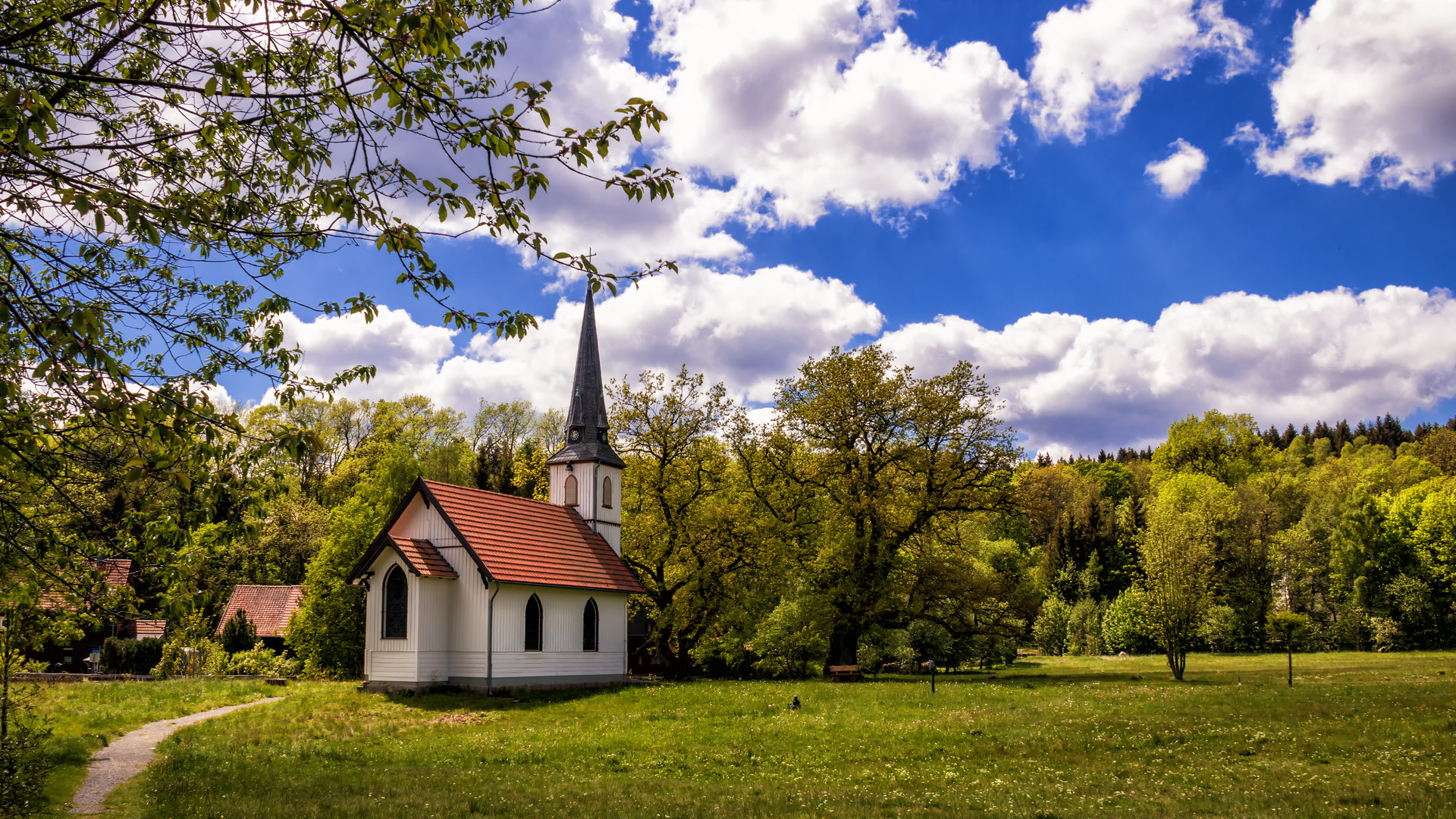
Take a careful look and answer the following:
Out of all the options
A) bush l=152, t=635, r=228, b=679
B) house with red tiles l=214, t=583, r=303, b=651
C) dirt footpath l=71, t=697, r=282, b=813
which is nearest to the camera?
dirt footpath l=71, t=697, r=282, b=813

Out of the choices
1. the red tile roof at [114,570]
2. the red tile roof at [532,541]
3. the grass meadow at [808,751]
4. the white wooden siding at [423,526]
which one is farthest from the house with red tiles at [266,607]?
the red tile roof at [114,570]

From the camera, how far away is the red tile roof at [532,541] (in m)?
30.0

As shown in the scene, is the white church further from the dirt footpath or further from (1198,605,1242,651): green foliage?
(1198,605,1242,651): green foliage

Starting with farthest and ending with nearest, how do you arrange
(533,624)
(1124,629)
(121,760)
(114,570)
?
(1124,629)
(533,624)
(121,760)
(114,570)

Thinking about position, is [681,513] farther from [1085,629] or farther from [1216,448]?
[1216,448]

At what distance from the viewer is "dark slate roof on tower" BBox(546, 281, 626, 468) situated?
37.6 m

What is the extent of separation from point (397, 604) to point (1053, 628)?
47.4 metres

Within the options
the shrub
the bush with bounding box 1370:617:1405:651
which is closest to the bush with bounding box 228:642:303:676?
the shrub

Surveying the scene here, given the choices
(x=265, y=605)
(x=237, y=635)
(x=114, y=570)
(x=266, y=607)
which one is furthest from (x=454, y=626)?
(x=265, y=605)

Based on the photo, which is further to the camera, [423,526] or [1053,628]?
[1053,628]

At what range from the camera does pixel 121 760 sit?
56.7ft

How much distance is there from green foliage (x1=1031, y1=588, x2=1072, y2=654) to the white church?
122 feet

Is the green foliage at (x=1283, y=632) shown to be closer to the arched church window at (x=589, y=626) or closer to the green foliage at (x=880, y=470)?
the green foliage at (x=880, y=470)

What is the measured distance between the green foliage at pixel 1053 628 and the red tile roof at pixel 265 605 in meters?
47.8
